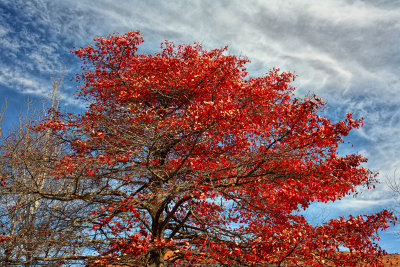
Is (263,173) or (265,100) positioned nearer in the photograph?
(263,173)

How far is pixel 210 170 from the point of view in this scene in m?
8.73

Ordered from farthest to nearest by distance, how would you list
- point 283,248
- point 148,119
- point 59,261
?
point 148,119 < point 59,261 < point 283,248

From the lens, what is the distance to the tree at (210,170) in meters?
8.21

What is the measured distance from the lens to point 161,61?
13.7 meters

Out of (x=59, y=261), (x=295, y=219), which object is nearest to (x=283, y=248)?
(x=295, y=219)

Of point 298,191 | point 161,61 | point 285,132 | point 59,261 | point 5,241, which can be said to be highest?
point 161,61

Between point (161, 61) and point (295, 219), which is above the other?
point (161, 61)

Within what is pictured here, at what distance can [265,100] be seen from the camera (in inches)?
487

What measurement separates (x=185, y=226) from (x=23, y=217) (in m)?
7.65

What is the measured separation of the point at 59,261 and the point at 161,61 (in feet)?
31.3

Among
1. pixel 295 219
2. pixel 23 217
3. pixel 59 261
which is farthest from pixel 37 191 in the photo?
pixel 295 219

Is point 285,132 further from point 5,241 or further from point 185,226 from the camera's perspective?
point 5,241

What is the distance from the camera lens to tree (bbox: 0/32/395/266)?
821 centimetres

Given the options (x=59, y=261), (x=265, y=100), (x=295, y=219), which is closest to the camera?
(x=59, y=261)
